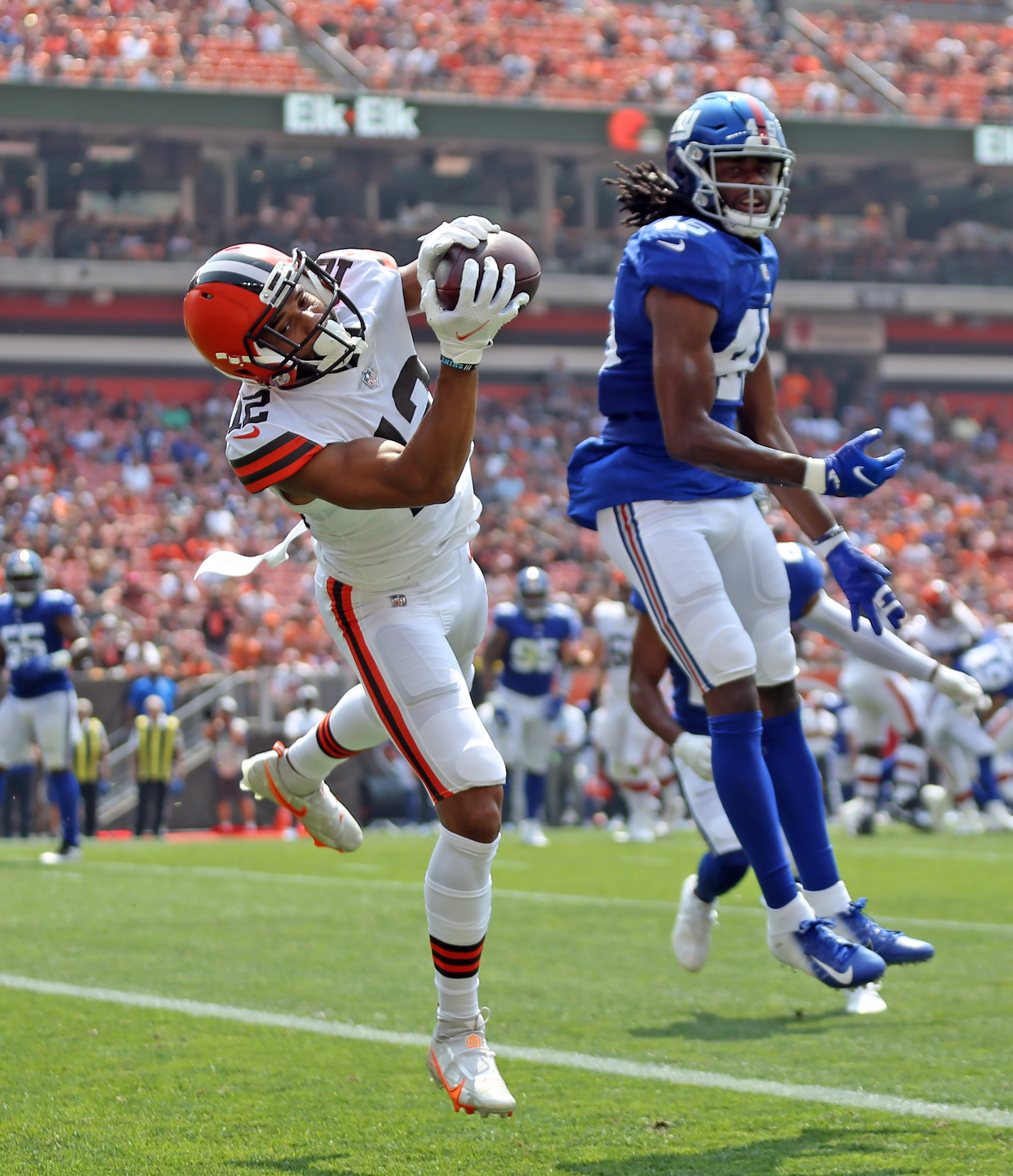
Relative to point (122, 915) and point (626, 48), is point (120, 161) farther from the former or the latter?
point (122, 915)

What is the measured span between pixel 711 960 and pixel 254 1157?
106 inches

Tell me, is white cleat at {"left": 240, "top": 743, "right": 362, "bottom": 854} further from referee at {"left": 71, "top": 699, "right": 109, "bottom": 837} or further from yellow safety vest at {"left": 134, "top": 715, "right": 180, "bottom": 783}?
yellow safety vest at {"left": 134, "top": 715, "right": 180, "bottom": 783}

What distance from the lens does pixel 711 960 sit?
5426 mm

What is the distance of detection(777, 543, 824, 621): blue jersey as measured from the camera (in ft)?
15.8

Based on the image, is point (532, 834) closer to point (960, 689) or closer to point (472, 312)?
point (960, 689)

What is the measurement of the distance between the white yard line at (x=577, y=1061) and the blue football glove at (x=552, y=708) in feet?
25.5

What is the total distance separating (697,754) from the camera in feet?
14.7

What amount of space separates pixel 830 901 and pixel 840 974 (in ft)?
1.25

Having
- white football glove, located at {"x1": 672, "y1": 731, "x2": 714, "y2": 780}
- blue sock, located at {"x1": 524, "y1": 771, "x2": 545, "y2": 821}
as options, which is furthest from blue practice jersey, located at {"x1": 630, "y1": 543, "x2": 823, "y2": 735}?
blue sock, located at {"x1": 524, "y1": 771, "x2": 545, "y2": 821}

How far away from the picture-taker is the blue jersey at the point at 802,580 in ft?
15.8

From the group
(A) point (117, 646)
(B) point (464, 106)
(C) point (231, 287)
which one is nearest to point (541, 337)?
(B) point (464, 106)

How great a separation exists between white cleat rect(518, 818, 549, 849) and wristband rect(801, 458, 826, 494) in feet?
25.7

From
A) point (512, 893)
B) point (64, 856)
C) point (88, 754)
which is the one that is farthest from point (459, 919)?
point (88, 754)

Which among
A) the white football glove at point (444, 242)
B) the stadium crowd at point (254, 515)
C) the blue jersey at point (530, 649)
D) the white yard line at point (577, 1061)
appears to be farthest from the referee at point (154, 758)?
the white football glove at point (444, 242)
